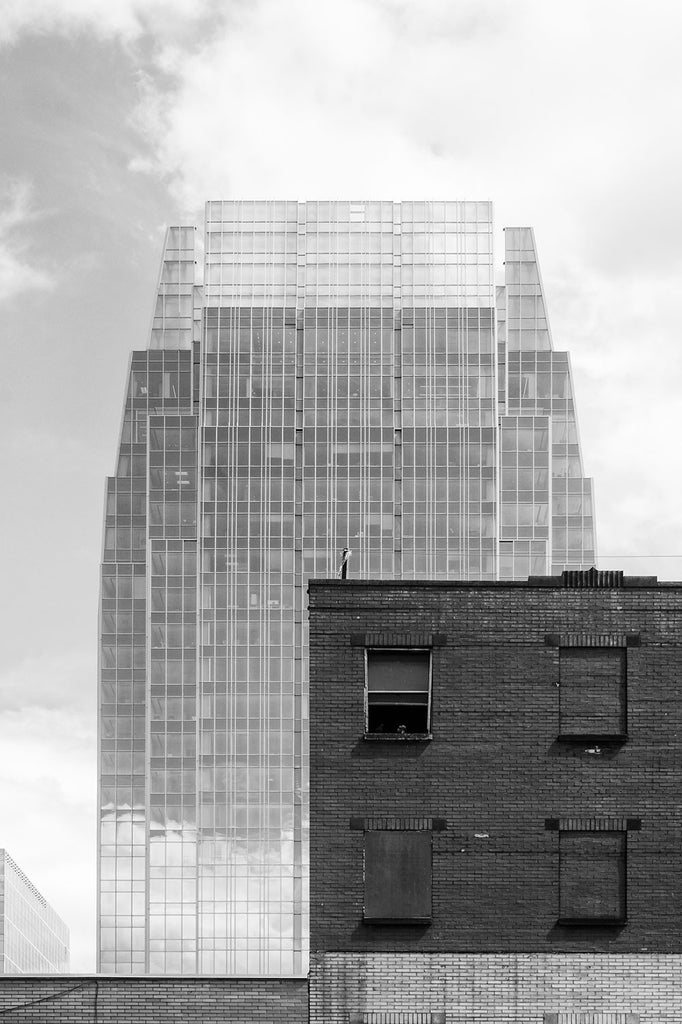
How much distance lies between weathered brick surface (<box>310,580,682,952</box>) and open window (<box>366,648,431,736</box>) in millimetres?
309

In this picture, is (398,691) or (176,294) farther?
(176,294)

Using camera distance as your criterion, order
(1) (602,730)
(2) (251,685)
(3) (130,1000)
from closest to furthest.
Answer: (1) (602,730), (3) (130,1000), (2) (251,685)

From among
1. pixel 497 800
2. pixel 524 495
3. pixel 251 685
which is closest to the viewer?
pixel 497 800

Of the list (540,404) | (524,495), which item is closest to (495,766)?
(524,495)

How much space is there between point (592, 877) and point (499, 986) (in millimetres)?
3235

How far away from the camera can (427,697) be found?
112 feet

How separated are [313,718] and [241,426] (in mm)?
114677

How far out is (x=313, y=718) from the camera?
3416cm

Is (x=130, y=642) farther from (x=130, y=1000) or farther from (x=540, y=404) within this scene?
(x=130, y=1000)

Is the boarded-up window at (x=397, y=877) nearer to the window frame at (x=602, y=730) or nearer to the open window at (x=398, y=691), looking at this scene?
the open window at (x=398, y=691)

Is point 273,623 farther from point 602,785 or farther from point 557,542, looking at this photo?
point 602,785

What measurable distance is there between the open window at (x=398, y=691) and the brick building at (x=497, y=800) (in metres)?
0.05

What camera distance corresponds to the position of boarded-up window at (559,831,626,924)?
3300cm

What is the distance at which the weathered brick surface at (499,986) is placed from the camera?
32.6 metres
